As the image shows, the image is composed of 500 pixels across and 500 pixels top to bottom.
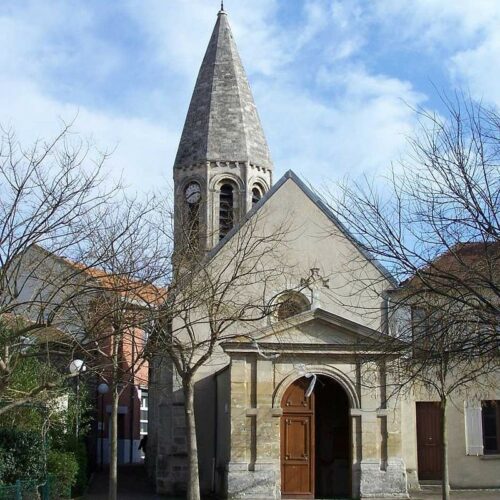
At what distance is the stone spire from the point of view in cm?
3619

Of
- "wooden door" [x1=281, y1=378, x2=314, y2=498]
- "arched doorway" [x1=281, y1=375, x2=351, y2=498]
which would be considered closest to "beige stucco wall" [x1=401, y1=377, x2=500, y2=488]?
"arched doorway" [x1=281, y1=375, x2=351, y2=498]

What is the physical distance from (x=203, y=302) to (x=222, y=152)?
19684 mm

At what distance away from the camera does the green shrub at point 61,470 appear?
69.3 feet

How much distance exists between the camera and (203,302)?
17.1 metres

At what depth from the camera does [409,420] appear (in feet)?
84.0

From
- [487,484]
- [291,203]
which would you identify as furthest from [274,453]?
[291,203]

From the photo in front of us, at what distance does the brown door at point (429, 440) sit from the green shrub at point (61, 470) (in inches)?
403

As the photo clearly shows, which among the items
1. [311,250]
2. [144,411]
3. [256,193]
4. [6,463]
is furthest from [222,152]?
[6,463]

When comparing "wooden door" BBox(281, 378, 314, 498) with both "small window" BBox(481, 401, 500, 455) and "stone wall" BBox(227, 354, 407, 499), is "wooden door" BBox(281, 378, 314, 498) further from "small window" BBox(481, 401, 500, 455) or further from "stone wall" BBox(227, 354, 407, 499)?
"small window" BBox(481, 401, 500, 455)

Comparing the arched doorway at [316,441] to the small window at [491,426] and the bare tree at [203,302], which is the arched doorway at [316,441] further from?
the small window at [491,426]

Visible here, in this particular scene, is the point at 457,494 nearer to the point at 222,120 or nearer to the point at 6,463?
the point at 6,463

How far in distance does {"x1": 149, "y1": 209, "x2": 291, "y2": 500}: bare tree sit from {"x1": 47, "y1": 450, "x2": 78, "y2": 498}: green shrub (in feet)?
9.59

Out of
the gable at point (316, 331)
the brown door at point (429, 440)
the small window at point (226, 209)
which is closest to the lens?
Result: the gable at point (316, 331)

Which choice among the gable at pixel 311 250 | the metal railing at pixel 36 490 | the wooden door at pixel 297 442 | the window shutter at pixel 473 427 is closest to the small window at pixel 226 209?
the gable at pixel 311 250
